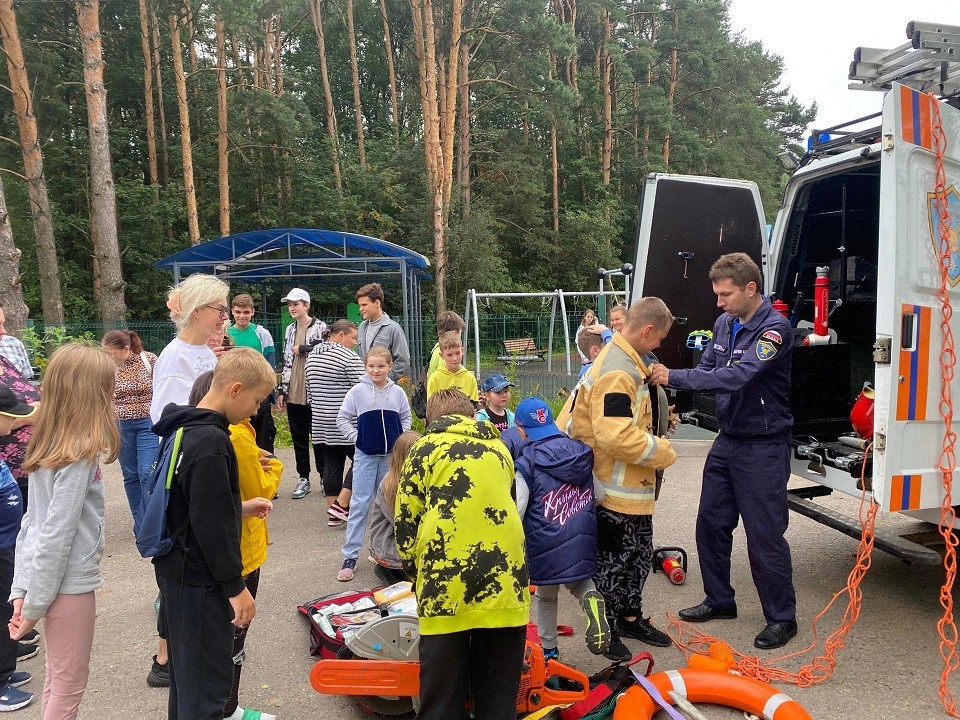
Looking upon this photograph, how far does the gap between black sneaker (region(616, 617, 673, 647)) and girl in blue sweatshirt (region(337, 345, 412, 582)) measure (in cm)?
175

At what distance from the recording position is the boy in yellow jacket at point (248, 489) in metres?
2.66

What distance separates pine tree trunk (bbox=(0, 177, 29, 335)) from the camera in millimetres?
10086

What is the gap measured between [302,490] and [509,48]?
2122cm

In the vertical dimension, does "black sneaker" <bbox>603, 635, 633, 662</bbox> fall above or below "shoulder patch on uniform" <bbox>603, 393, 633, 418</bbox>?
below

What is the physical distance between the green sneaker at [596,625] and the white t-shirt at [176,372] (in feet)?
6.90

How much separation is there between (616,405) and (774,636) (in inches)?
58.2

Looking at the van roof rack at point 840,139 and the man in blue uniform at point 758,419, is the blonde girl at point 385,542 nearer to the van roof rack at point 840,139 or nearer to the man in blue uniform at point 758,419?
→ the man in blue uniform at point 758,419

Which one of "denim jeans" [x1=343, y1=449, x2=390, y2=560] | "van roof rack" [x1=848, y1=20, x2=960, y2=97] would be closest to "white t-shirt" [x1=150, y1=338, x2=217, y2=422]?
"denim jeans" [x1=343, y1=449, x2=390, y2=560]

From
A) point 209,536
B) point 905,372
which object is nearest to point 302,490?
point 209,536

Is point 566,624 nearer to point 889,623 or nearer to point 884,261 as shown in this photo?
point 889,623

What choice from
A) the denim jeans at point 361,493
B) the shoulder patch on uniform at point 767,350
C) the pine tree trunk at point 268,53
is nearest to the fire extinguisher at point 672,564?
the shoulder patch on uniform at point 767,350

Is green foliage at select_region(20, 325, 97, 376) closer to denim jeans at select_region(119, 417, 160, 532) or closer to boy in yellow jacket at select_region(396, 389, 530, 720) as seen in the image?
denim jeans at select_region(119, 417, 160, 532)

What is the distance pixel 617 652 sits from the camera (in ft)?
11.1

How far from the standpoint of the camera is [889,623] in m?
3.88
